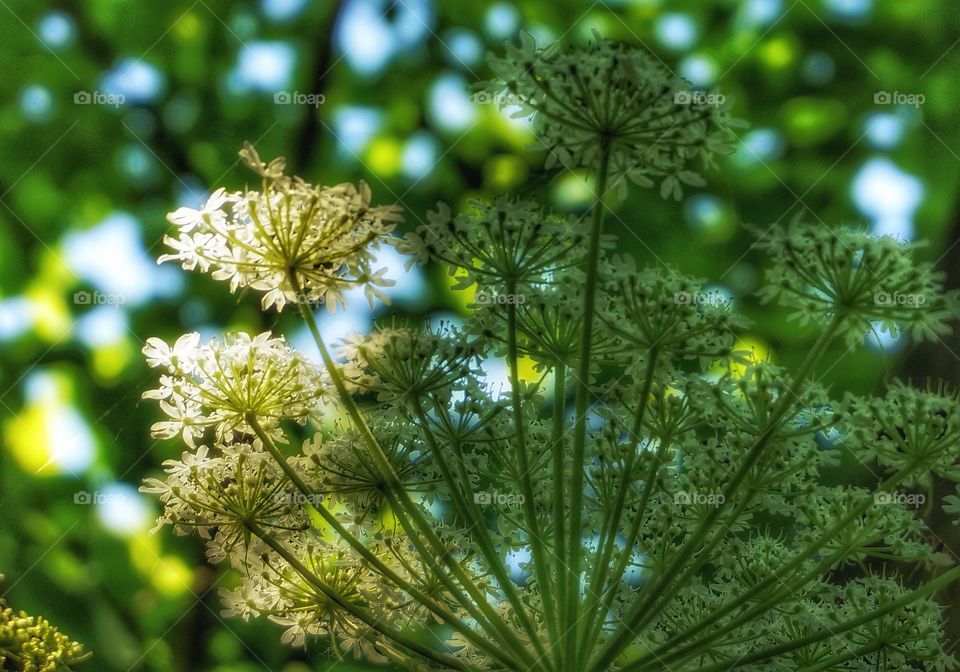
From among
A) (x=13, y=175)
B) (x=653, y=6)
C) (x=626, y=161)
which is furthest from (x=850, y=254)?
(x=13, y=175)

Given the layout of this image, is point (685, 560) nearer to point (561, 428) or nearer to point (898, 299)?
point (561, 428)

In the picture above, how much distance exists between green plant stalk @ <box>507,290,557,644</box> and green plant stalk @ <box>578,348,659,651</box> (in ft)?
0.24

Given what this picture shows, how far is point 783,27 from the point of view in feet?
13.4

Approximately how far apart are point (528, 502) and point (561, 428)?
0.16 metres

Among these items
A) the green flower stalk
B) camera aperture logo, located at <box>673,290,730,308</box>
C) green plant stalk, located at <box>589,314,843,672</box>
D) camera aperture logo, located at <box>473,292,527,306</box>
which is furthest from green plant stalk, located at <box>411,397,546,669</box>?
camera aperture logo, located at <box>673,290,730,308</box>

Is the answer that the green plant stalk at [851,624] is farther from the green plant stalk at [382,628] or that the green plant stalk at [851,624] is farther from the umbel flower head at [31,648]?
the umbel flower head at [31,648]

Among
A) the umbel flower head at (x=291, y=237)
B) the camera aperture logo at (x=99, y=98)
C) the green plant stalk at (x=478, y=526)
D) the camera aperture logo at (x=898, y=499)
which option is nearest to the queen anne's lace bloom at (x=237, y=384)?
the umbel flower head at (x=291, y=237)

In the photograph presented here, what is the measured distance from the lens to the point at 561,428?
5.84 ft

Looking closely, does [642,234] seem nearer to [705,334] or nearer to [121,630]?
[705,334]

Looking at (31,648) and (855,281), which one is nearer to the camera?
(31,648)

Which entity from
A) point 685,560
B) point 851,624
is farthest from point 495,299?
point 851,624

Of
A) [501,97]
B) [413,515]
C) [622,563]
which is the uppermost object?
[501,97]

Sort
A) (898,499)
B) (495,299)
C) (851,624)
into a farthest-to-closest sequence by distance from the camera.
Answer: (898,499) < (495,299) < (851,624)

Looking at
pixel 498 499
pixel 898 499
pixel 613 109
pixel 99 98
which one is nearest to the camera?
pixel 613 109
